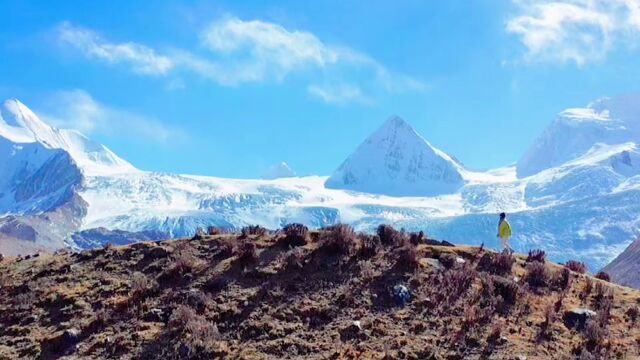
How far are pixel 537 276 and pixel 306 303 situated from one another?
9.83 m

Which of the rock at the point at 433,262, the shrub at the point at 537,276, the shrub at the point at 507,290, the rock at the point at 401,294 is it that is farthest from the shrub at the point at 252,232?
the shrub at the point at 537,276

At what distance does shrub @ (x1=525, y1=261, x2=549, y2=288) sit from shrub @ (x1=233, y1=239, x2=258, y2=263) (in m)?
10.7

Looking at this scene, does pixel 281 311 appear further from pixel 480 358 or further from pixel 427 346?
pixel 480 358

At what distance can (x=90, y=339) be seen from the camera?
24.8m

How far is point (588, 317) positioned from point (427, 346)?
6.61 metres

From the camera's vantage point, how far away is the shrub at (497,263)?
3073cm

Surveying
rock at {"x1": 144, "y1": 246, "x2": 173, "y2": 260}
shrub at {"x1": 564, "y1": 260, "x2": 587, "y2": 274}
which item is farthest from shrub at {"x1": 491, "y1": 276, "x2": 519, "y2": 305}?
rock at {"x1": 144, "y1": 246, "x2": 173, "y2": 260}

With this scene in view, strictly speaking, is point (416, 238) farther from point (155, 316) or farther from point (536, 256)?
point (155, 316)

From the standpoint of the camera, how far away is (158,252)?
31.7 m

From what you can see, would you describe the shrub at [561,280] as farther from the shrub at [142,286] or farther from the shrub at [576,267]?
the shrub at [142,286]

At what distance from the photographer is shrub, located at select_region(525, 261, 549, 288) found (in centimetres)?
3007

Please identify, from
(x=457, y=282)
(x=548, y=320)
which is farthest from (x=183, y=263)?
(x=548, y=320)

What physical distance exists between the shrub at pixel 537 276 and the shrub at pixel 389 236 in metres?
5.34

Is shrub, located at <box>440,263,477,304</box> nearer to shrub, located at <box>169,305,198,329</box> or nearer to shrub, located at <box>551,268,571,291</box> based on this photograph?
shrub, located at <box>551,268,571,291</box>
